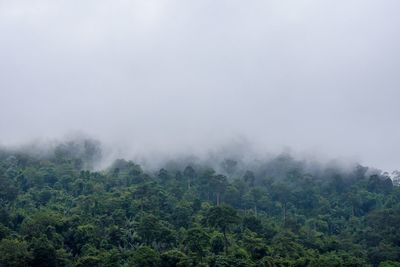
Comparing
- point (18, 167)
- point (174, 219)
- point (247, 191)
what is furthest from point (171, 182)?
point (18, 167)

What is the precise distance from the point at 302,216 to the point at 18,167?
58181 mm

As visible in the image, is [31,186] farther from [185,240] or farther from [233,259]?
[233,259]

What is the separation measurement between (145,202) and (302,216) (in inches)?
1252

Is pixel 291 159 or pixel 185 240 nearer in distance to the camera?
pixel 185 240

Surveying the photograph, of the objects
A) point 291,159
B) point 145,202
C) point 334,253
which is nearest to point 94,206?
point 145,202

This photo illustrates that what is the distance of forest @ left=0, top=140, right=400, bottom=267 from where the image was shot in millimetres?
62500

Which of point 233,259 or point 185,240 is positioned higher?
point 185,240

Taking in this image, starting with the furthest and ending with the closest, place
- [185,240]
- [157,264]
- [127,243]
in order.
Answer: [127,243]
[185,240]
[157,264]

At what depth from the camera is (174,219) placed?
8350 cm

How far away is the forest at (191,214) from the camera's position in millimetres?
62500

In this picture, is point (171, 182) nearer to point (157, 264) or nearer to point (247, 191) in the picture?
point (247, 191)

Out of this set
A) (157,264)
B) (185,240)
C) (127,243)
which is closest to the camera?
(157,264)

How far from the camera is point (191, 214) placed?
283 feet

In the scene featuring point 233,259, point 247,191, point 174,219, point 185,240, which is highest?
point 247,191
